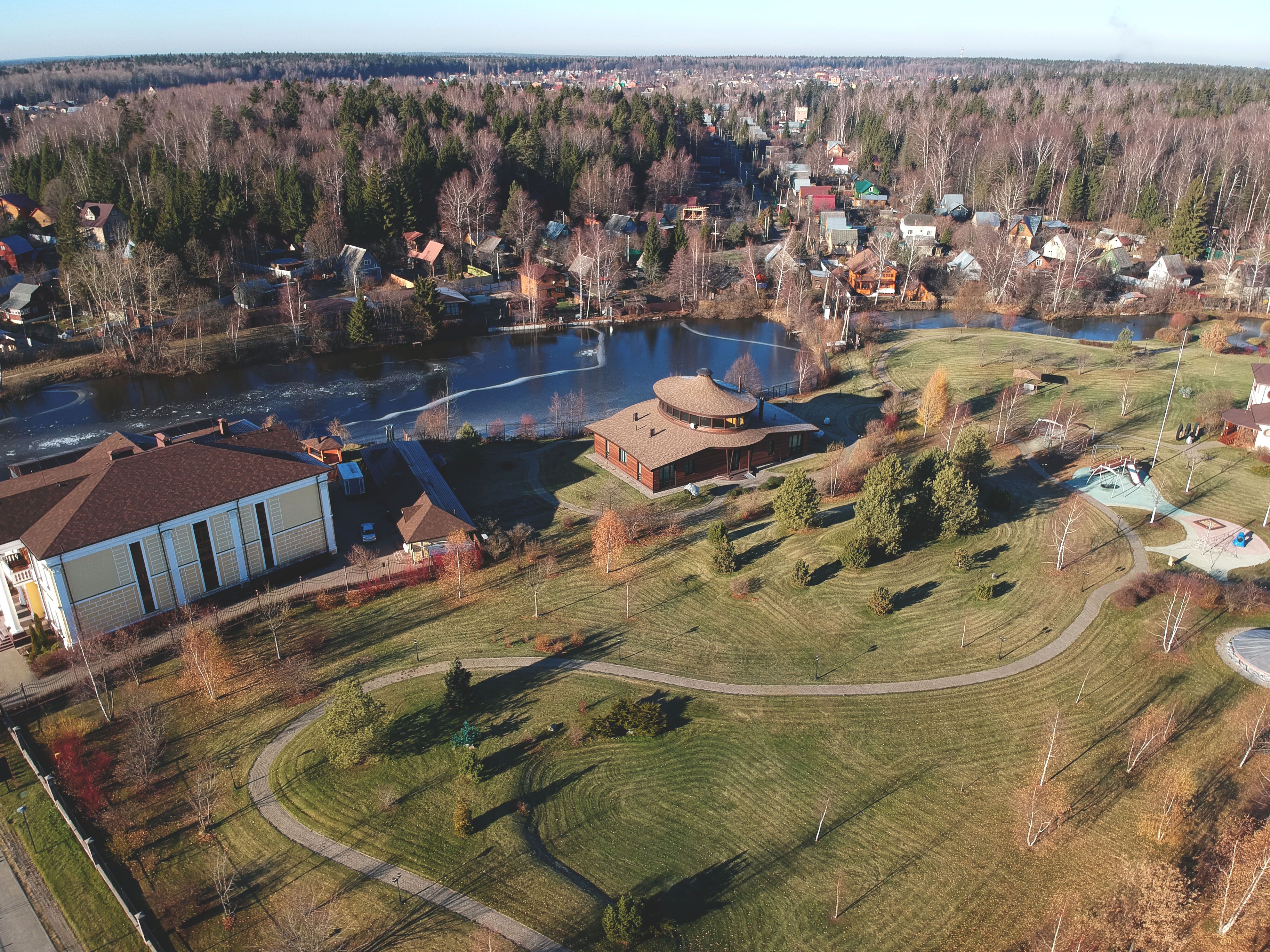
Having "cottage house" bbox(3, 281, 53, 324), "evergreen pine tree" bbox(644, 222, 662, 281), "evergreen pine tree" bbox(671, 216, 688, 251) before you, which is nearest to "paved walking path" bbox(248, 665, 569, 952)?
"cottage house" bbox(3, 281, 53, 324)

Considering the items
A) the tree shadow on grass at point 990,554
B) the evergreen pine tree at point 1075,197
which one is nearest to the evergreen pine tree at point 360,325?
the tree shadow on grass at point 990,554

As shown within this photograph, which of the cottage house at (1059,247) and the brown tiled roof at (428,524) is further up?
the cottage house at (1059,247)

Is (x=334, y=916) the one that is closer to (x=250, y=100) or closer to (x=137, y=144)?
(x=137, y=144)

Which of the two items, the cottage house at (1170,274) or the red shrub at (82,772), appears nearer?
the red shrub at (82,772)

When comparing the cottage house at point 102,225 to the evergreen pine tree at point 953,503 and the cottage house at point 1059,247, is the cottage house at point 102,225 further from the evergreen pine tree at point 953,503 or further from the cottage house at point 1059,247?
the cottage house at point 1059,247

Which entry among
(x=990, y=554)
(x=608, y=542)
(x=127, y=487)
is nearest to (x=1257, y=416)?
(x=990, y=554)

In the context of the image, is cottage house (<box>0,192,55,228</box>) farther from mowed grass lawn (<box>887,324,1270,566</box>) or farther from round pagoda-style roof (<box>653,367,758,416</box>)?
mowed grass lawn (<box>887,324,1270,566</box>)
